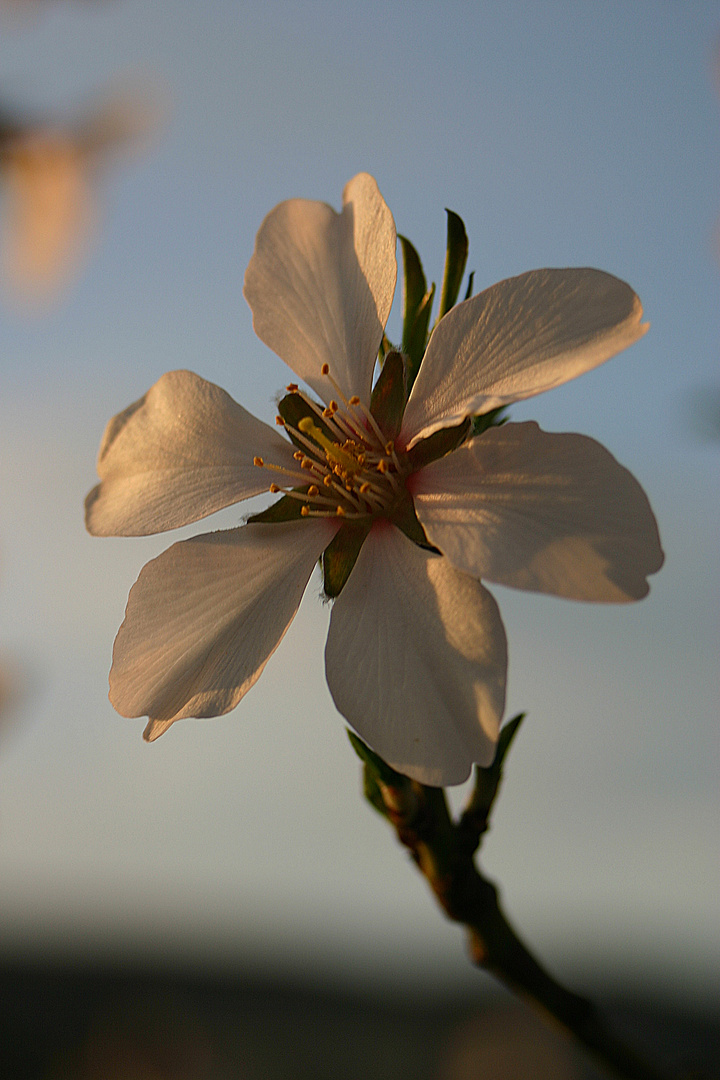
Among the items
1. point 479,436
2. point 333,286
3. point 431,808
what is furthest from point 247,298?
point 431,808

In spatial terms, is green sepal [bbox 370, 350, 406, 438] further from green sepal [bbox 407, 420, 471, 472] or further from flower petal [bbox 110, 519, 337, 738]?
flower petal [bbox 110, 519, 337, 738]

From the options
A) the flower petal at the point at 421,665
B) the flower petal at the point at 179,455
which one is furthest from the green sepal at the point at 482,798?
the flower petal at the point at 179,455

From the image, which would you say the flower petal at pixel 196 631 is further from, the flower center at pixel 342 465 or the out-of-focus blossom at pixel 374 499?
the flower center at pixel 342 465

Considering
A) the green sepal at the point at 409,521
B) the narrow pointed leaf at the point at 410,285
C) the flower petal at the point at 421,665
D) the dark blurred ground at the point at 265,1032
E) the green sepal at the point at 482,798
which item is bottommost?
the dark blurred ground at the point at 265,1032

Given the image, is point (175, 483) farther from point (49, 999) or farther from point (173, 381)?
point (49, 999)

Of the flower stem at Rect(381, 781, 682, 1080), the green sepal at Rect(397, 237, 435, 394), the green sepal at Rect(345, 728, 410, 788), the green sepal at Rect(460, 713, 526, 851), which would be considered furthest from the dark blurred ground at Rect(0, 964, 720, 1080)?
the green sepal at Rect(397, 237, 435, 394)

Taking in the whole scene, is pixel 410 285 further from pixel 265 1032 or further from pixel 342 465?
pixel 265 1032

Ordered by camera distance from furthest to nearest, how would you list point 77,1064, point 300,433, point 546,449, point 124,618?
point 77,1064 → point 300,433 → point 124,618 → point 546,449
